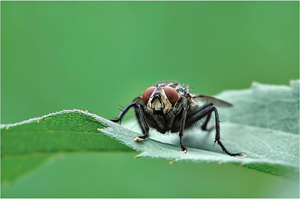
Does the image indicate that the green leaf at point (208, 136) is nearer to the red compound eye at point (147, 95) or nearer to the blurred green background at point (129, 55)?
the red compound eye at point (147, 95)

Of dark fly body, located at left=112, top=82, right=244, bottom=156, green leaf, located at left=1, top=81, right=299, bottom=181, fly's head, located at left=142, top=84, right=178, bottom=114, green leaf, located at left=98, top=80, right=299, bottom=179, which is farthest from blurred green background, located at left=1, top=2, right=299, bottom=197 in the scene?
fly's head, located at left=142, top=84, right=178, bottom=114

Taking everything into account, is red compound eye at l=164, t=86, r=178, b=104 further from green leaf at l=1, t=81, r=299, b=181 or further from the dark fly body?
green leaf at l=1, t=81, r=299, b=181

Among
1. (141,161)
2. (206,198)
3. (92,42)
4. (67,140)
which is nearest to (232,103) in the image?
(206,198)

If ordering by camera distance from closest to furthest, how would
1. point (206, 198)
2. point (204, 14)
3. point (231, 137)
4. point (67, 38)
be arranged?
point (231, 137) → point (206, 198) → point (67, 38) → point (204, 14)

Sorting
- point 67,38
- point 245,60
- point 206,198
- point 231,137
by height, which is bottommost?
point 206,198

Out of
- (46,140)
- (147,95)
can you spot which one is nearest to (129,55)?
(147,95)

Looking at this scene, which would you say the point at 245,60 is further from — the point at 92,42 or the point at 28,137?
the point at 28,137

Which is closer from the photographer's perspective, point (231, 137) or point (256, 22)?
point (231, 137)

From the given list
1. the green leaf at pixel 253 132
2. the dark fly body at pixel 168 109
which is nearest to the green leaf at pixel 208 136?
the green leaf at pixel 253 132
